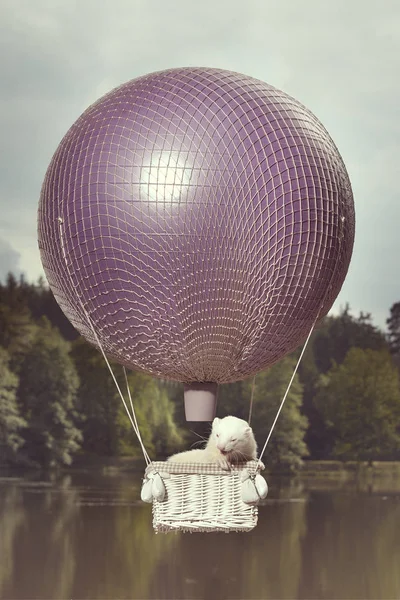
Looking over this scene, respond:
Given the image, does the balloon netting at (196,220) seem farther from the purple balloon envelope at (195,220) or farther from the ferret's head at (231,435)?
the ferret's head at (231,435)

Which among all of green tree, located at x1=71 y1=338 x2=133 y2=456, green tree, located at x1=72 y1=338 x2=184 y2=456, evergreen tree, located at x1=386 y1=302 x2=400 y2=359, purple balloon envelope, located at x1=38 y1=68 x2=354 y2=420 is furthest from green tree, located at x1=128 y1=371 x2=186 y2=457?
purple balloon envelope, located at x1=38 y1=68 x2=354 y2=420

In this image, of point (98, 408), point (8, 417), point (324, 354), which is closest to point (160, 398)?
point (98, 408)

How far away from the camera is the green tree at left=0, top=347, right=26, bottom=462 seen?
10039mm

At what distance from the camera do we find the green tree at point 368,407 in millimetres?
11789

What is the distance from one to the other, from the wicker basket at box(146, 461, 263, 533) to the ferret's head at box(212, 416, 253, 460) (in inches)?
2.8

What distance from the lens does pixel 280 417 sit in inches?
452

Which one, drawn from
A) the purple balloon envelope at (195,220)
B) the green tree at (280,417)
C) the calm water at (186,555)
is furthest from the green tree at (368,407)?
the purple balloon envelope at (195,220)

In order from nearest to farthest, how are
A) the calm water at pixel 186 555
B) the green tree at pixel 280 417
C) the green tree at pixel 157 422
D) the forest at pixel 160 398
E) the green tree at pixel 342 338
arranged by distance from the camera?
the calm water at pixel 186 555, the forest at pixel 160 398, the green tree at pixel 157 422, the green tree at pixel 280 417, the green tree at pixel 342 338

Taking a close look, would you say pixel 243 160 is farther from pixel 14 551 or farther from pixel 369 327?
pixel 369 327

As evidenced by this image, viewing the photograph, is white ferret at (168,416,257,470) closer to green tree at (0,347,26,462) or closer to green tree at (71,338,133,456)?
green tree at (0,347,26,462)

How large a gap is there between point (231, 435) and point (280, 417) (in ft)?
28.7

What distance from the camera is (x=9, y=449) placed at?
1024 cm

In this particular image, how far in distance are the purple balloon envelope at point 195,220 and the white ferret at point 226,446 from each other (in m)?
0.33

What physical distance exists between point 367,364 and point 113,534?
5.23m
